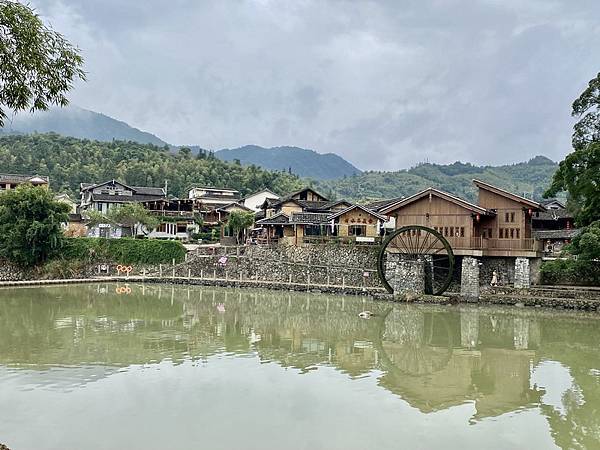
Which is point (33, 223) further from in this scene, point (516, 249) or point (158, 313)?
point (516, 249)

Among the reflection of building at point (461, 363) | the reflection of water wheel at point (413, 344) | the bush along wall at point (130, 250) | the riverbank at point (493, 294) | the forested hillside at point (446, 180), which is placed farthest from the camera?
the forested hillside at point (446, 180)

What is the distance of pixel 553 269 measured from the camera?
94.7 ft

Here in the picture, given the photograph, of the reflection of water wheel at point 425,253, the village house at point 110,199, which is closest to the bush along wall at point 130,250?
the village house at point 110,199

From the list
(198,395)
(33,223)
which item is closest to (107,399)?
(198,395)

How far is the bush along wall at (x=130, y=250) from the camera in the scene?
41125 mm

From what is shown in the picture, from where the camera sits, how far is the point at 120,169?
7875 centimetres

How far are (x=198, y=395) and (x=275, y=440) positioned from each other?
307cm

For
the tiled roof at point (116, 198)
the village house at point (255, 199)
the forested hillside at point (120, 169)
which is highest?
the forested hillside at point (120, 169)

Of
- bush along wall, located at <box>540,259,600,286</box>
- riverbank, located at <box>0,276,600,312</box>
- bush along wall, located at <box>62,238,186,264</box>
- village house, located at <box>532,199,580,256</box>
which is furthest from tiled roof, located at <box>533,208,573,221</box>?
bush along wall, located at <box>62,238,186,264</box>

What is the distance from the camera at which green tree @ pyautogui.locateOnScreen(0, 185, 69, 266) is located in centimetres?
3784

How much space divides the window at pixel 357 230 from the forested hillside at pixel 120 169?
37.9 m

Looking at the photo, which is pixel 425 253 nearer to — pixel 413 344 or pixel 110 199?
pixel 413 344

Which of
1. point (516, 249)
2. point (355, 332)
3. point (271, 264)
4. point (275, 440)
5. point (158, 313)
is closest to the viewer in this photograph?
point (275, 440)

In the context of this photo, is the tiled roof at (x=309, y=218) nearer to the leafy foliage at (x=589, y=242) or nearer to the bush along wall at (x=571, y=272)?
the bush along wall at (x=571, y=272)
